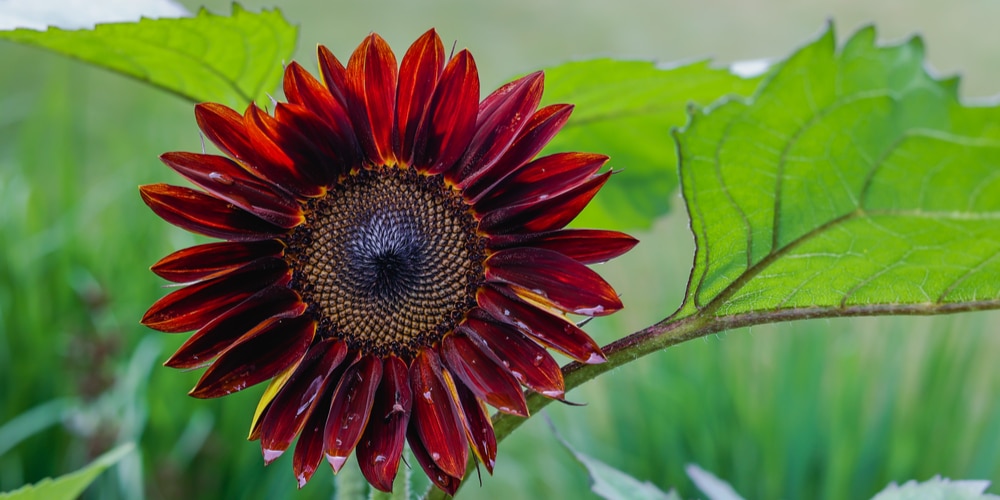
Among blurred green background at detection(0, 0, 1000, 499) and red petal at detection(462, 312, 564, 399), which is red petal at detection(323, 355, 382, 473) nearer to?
red petal at detection(462, 312, 564, 399)

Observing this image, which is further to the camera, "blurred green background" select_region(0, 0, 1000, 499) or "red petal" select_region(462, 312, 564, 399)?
"blurred green background" select_region(0, 0, 1000, 499)

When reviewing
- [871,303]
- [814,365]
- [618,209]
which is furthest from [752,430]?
[871,303]

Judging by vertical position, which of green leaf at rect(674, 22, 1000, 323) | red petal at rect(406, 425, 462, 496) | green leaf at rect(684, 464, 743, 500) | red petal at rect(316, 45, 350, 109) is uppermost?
green leaf at rect(674, 22, 1000, 323)

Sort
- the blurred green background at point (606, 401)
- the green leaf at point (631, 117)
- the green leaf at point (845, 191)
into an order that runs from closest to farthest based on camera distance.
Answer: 1. the green leaf at point (845, 191)
2. the green leaf at point (631, 117)
3. the blurred green background at point (606, 401)

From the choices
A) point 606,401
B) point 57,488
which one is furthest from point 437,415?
point 606,401

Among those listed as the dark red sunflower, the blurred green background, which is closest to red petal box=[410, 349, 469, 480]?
the dark red sunflower

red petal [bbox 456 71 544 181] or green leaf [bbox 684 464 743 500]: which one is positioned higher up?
red petal [bbox 456 71 544 181]

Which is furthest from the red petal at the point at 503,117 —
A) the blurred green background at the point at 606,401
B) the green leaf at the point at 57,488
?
the blurred green background at the point at 606,401

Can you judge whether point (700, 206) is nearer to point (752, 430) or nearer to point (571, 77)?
point (571, 77)

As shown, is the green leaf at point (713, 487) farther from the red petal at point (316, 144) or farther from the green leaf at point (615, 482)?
the red petal at point (316, 144)
